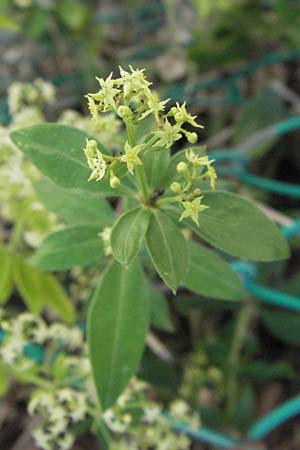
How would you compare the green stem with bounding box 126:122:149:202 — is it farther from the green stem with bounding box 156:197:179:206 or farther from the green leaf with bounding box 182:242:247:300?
the green leaf with bounding box 182:242:247:300

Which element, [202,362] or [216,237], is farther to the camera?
[202,362]

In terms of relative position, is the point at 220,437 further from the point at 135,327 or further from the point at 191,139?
the point at 191,139

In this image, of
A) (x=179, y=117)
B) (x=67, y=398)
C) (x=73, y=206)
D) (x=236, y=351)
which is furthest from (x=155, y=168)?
(x=236, y=351)

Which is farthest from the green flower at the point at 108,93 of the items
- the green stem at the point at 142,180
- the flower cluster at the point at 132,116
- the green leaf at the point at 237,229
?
the green leaf at the point at 237,229

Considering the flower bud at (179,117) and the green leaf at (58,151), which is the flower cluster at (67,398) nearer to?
the green leaf at (58,151)

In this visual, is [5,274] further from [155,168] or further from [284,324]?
[284,324]

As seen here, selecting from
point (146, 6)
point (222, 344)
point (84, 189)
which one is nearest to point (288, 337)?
point (222, 344)
